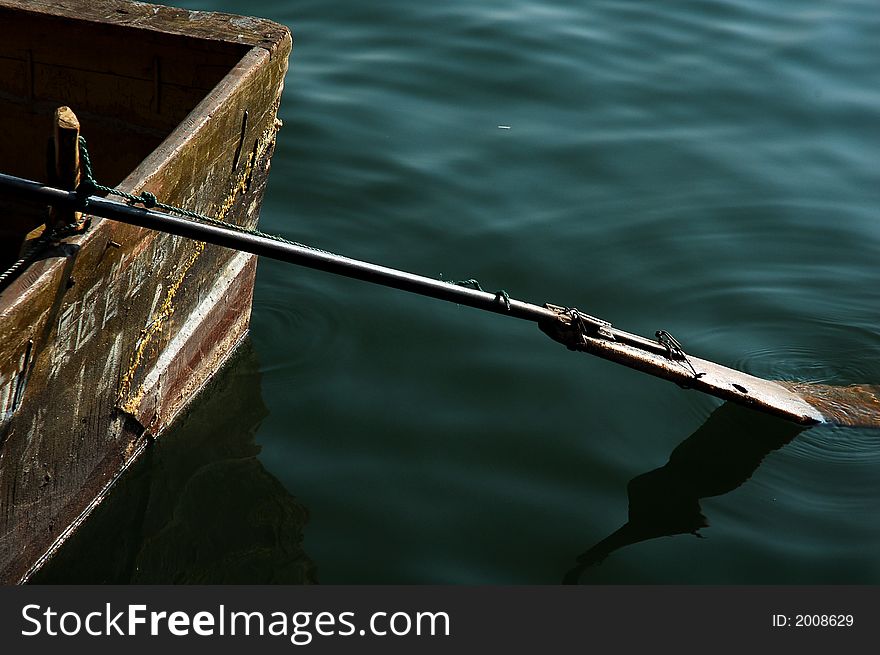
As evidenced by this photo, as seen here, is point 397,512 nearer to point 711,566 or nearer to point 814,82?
point 711,566

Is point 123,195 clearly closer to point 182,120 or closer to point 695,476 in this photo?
point 182,120

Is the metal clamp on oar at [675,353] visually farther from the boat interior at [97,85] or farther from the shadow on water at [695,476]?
the boat interior at [97,85]

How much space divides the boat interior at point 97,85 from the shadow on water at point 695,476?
2.36 m

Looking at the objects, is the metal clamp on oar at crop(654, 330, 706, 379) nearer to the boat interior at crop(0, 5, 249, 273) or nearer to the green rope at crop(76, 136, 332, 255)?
the green rope at crop(76, 136, 332, 255)

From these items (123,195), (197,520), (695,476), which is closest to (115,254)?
(123,195)

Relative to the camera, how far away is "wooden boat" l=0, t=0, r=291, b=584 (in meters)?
2.97

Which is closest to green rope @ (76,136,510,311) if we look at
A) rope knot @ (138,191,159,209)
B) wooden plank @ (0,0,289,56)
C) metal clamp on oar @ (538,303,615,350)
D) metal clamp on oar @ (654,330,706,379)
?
rope knot @ (138,191,159,209)

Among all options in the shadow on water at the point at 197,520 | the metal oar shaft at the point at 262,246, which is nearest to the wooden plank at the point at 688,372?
the metal oar shaft at the point at 262,246

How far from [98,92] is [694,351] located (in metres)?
2.88

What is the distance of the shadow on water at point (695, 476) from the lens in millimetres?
3986

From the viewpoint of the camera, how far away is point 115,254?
3168mm

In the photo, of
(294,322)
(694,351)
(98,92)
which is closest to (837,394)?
(694,351)

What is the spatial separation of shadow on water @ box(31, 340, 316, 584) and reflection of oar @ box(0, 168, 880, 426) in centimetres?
112

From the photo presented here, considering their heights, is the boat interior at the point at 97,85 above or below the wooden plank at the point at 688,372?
above
